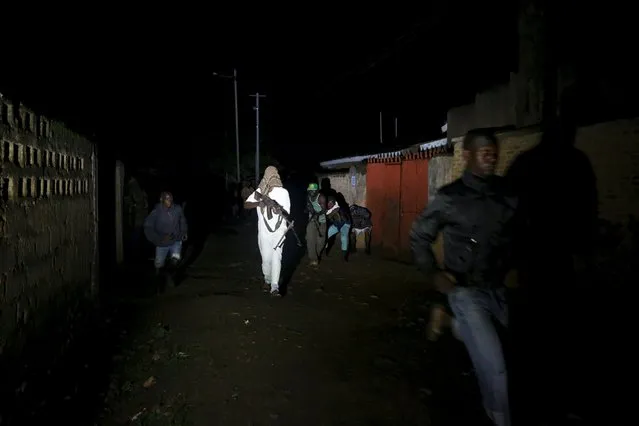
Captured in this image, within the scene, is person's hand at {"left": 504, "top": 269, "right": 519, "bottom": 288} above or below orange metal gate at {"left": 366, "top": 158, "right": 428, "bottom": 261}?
below

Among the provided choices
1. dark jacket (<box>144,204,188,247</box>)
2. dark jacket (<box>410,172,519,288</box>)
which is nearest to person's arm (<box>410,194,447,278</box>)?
dark jacket (<box>410,172,519,288</box>)

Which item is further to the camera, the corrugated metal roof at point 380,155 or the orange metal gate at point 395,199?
the corrugated metal roof at point 380,155

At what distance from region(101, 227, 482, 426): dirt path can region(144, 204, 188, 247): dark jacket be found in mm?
917

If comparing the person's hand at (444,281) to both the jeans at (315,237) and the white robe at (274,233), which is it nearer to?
the white robe at (274,233)

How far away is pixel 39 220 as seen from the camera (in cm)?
372

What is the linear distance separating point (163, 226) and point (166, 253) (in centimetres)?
58

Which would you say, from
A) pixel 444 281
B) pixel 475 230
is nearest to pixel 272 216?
pixel 444 281

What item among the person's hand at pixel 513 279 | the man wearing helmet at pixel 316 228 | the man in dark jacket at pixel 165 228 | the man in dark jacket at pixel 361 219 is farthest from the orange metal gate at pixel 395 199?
the man in dark jacket at pixel 165 228

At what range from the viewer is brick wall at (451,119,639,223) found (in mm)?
5109

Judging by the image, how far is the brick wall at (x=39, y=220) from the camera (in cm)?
308

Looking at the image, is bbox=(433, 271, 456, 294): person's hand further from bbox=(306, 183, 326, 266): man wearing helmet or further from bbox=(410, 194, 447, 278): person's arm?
bbox=(306, 183, 326, 266): man wearing helmet

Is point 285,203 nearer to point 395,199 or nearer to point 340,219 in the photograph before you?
point 340,219

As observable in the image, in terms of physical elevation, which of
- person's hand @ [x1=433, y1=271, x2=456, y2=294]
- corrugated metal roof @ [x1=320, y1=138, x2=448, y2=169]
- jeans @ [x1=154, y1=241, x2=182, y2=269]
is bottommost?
jeans @ [x1=154, y1=241, x2=182, y2=269]

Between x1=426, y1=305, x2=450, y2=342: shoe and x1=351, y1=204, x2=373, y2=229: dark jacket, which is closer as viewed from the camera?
x1=426, y1=305, x2=450, y2=342: shoe
